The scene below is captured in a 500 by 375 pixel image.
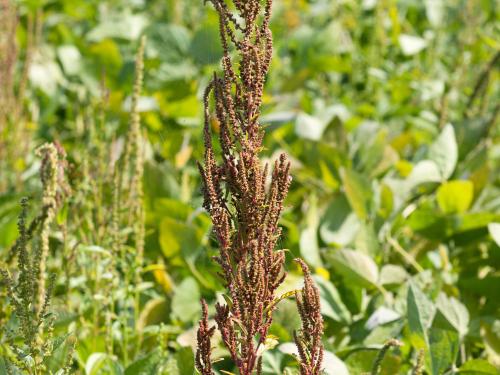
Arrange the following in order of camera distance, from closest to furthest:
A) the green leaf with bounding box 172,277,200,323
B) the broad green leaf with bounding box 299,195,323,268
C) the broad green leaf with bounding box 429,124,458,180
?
the green leaf with bounding box 172,277,200,323, the broad green leaf with bounding box 299,195,323,268, the broad green leaf with bounding box 429,124,458,180

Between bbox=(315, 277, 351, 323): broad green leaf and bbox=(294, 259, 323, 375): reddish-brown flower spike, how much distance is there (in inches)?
33.5

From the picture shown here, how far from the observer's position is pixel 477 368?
79.2 inches

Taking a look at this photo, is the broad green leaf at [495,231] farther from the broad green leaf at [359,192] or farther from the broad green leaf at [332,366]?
the broad green leaf at [332,366]

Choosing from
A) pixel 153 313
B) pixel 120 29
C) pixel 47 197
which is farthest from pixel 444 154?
pixel 120 29

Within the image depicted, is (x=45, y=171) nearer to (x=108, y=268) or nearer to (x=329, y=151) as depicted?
(x=108, y=268)

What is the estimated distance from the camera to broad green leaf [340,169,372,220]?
2656 mm

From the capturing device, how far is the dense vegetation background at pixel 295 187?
6.99 feet

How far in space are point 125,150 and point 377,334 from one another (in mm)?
784

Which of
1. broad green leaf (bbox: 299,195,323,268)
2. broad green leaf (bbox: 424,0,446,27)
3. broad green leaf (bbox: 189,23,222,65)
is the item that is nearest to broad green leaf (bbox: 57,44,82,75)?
broad green leaf (bbox: 189,23,222,65)

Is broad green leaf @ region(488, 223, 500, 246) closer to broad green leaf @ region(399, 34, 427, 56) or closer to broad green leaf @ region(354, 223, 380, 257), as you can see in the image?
broad green leaf @ region(354, 223, 380, 257)

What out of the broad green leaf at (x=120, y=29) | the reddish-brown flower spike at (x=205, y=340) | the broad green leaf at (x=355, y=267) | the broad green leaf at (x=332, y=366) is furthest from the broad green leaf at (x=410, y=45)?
the reddish-brown flower spike at (x=205, y=340)

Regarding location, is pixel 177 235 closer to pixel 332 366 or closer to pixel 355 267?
pixel 355 267

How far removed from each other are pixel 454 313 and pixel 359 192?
0.58m

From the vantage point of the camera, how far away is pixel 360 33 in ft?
15.6
